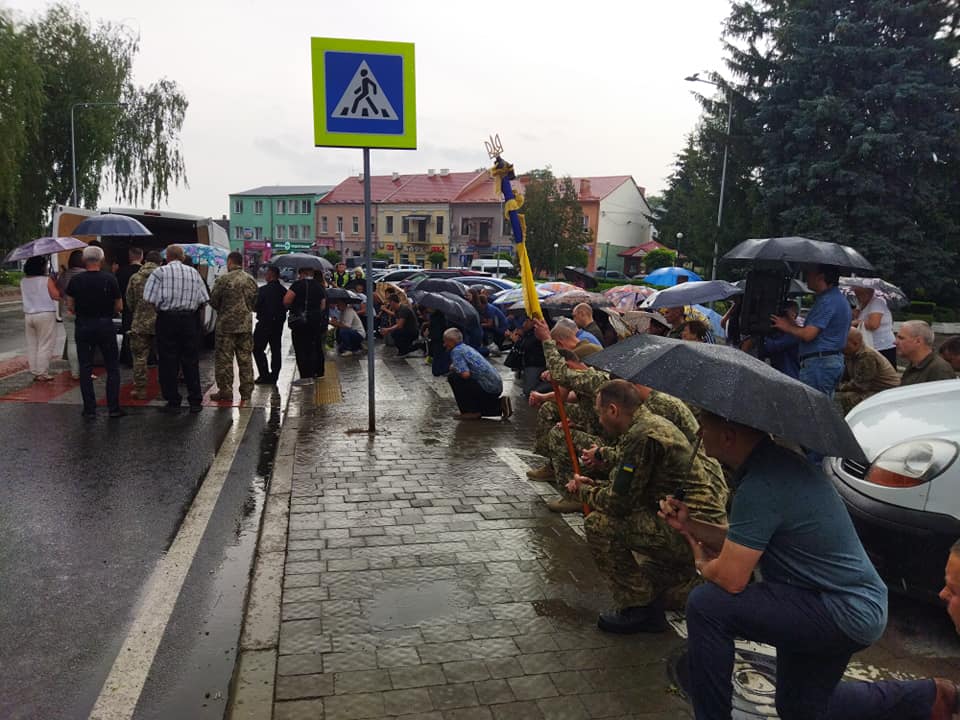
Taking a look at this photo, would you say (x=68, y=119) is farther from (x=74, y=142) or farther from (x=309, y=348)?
(x=309, y=348)

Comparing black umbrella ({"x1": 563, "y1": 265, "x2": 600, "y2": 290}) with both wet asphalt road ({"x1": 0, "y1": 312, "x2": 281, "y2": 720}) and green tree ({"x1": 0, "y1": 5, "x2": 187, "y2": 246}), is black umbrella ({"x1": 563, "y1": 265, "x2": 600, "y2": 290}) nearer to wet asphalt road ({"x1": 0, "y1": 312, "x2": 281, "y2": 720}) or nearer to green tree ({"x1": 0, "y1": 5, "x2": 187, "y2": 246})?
wet asphalt road ({"x1": 0, "y1": 312, "x2": 281, "y2": 720})

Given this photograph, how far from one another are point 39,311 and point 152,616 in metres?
7.55

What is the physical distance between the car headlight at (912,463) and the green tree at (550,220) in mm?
45248

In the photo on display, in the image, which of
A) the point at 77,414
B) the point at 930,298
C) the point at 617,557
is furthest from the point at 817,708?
the point at 930,298

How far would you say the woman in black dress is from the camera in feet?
35.9

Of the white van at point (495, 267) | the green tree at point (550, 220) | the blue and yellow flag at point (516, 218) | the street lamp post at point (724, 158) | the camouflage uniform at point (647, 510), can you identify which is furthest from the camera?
the green tree at point (550, 220)

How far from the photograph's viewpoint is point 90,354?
27.7 feet

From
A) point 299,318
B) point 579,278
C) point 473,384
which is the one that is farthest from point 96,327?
point 579,278

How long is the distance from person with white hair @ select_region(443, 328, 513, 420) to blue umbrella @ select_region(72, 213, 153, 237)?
5.66 metres

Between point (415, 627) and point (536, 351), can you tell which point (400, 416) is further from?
point (415, 627)

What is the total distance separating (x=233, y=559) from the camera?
4.82 metres

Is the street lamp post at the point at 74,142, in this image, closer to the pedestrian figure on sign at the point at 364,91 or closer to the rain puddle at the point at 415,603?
the pedestrian figure on sign at the point at 364,91

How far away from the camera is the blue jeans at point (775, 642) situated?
257 centimetres

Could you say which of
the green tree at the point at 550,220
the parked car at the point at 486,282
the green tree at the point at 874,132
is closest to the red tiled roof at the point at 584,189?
the green tree at the point at 550,220
